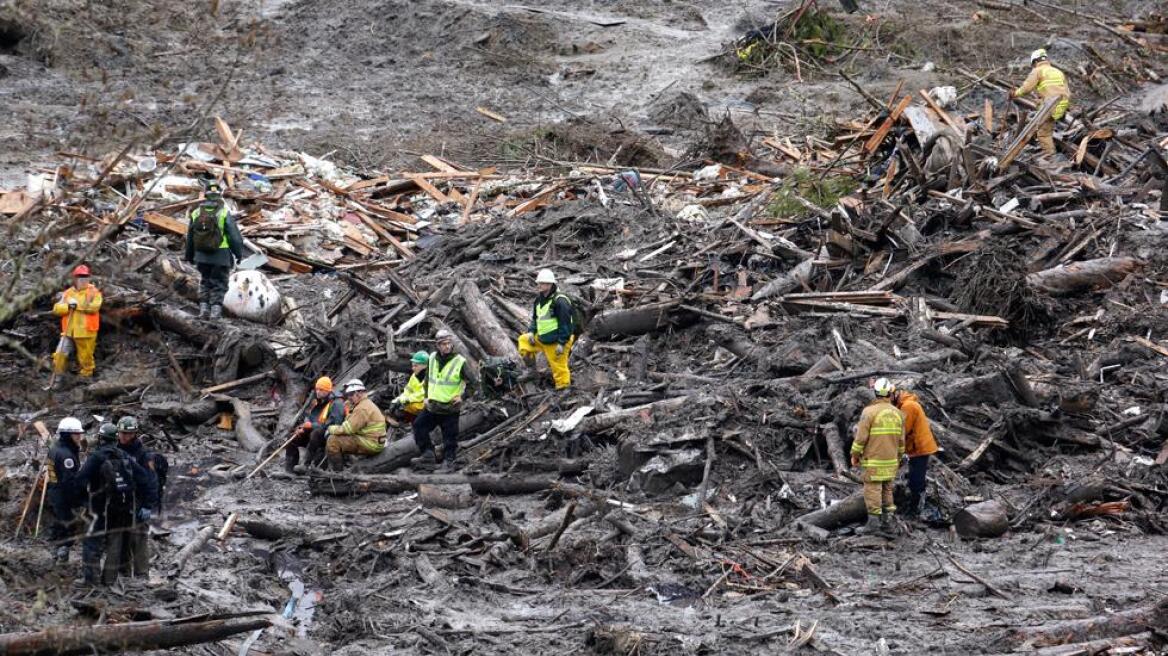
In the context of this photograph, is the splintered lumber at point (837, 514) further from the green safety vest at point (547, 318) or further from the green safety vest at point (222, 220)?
the green safety vest at point (222, 220)

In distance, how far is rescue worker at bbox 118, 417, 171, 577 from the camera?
1076 cm

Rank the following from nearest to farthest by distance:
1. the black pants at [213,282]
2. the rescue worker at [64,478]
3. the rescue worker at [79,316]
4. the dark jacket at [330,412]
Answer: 1. the rescue worker at [64,478]
2. the dark jacket at [330,412]
3. the rescue worker at [79,316]
4. the black pants at [213,282]

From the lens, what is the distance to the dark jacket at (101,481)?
10.4m

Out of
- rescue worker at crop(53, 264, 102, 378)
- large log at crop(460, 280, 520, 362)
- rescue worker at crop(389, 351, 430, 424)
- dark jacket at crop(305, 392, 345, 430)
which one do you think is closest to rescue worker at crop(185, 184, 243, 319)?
rescue worker at crop(53, 264, 102, 378)

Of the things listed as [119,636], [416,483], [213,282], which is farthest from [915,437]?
[213,282]

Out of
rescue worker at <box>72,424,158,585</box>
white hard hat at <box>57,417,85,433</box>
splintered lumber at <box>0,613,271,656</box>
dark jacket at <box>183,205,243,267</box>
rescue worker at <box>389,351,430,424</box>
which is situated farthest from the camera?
dark jacket at <box>183,205,243,267</box>

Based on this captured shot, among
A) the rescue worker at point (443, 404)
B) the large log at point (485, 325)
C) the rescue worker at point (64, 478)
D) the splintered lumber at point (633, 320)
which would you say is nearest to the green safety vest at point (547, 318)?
the large log at point (485, 325)

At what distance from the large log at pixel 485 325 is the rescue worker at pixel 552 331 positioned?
1.70ft

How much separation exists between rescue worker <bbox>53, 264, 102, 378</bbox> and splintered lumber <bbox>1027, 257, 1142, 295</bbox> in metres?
10.7

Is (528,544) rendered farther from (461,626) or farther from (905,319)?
(905,319)

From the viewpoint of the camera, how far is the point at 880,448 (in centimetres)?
1110

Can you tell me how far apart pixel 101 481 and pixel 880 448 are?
20.6ft

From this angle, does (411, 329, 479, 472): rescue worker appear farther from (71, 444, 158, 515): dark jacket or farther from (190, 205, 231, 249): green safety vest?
(190, 205, 231, 249): green safety vest

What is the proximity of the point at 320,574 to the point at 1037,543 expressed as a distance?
6.06 metres
